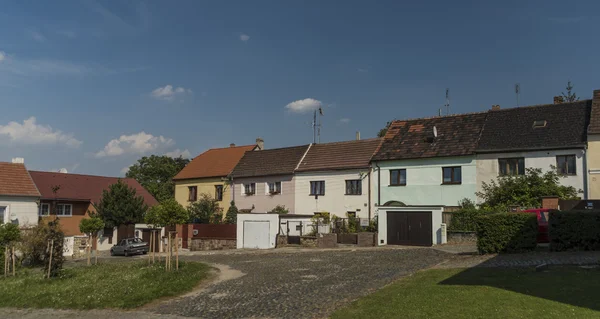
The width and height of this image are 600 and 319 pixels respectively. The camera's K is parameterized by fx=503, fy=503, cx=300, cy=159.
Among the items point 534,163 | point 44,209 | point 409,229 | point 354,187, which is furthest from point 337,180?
point 44,209

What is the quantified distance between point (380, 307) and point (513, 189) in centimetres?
2274

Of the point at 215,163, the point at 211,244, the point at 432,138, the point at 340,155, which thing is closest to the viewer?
the point at 432,138

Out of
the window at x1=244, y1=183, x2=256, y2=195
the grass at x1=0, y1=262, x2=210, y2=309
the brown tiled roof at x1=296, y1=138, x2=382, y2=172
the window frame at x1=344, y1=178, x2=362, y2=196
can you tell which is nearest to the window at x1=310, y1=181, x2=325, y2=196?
the brown tiled roof at x1=296, y1=138, x2=382, y2=172

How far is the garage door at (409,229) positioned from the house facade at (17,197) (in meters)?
26.2

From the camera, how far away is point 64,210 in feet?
153

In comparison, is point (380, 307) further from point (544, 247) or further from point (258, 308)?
point (544, 247)

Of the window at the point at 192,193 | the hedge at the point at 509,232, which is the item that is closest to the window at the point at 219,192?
the window at the point at 192,193

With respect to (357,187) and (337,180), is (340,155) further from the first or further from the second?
(357,187)

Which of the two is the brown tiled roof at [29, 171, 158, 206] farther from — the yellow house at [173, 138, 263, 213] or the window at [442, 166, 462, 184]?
the window at [442, 166, 462, 184]

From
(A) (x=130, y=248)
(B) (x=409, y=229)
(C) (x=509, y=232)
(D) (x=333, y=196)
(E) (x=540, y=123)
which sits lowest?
(A) (x=130, y=248)

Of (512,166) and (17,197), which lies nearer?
(512,166)

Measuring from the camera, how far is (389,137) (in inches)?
1563

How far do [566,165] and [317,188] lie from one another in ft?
59.9

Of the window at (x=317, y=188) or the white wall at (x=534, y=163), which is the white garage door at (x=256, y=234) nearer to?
the window at (x=317, y=188)
